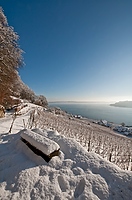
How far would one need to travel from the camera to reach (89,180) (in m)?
3.18

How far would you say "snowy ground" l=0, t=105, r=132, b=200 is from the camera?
2.90 meters

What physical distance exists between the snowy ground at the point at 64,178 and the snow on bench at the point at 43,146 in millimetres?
127

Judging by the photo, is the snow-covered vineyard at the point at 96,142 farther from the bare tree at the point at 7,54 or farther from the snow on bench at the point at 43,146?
the bare tree at the point at 7,54

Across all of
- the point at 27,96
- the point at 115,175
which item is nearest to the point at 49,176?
the point at 115,175

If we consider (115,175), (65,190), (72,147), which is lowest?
(65,190)

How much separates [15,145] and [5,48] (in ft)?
24.8

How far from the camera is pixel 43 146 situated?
4.13m

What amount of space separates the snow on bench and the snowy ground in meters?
0.13

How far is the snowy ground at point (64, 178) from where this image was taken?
290 centimetres

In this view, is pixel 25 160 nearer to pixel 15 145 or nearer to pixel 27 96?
pixel 15 145

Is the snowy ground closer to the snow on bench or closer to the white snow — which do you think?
the snow on bench

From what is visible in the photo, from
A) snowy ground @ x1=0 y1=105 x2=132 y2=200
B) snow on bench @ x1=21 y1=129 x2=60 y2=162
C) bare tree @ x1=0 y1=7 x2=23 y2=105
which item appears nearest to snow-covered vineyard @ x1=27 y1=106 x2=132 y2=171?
snowy ground @ x1=0 y1=105 x2=132 y2=200

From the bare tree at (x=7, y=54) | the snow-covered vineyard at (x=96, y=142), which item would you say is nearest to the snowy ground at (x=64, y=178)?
the snow-covered vineyard at (x=96, y=142)

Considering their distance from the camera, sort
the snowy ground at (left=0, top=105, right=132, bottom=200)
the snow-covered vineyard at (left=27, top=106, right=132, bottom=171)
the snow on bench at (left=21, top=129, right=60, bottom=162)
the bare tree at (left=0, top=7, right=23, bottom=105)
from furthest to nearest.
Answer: the bare tree at (left=0, top=7, right=23, bottom=105) → the snow-covered vineyard at (left=27, top=106, right=132, bottom=171) → the snow on bench at (left=21, top=129, right=60, bottom=162) → the snowy ground at (left=0, top=105, right=132, bottom=200)
